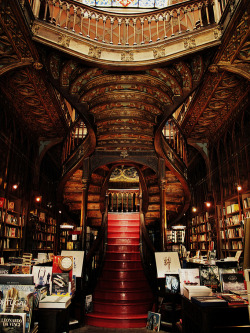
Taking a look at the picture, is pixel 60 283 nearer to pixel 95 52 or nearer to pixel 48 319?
pixel 48 319

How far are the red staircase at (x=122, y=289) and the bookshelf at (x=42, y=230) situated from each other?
2.22m

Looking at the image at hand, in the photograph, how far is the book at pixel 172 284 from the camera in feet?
11.2

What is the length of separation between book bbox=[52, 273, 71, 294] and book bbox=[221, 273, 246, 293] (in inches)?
54.9

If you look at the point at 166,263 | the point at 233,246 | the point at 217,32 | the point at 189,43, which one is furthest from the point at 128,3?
the point at 166,263

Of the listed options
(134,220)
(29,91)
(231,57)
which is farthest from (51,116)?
(231,57)

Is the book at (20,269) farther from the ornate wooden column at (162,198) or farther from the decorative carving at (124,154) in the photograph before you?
the decorative carving at (124,154)

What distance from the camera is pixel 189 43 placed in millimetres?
4629

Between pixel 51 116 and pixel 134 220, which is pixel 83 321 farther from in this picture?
pixel 51 116

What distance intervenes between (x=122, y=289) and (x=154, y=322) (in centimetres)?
123

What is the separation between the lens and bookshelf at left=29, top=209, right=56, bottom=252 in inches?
300

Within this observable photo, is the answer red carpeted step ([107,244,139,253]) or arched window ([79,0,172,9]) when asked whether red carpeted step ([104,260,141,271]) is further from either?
arched window ([79,0,172,9])

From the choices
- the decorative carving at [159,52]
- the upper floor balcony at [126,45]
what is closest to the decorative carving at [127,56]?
the upper floor balcony at [126,45]

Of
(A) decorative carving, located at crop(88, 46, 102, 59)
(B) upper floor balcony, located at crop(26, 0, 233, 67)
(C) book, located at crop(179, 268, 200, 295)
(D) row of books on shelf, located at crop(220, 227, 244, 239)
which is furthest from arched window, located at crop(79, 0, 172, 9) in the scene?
(C) book, located at crop(179, 268, 200, 295)

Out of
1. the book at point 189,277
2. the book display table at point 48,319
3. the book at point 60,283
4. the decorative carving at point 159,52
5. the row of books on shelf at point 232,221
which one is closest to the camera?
the book display table at point 48,319
